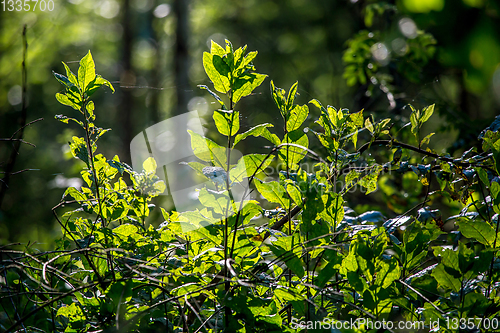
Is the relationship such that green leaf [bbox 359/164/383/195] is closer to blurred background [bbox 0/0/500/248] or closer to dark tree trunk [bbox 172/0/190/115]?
blurred background [bbox 0/0/500/248]

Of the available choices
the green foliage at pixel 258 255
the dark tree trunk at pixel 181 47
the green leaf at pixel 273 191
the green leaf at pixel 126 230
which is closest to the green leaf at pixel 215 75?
the green foliage at pixel 258 255

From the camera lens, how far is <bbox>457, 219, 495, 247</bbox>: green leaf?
3.01 feet

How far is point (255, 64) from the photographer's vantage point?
345 inches

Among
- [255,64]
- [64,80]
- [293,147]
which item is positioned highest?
[255,64]

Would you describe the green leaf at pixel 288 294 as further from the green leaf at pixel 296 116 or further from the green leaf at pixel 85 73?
the green leaf at pixel 85 73

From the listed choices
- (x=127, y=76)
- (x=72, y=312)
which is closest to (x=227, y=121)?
(x=72, y=312)

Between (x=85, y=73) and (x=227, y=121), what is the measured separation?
1.66 ft

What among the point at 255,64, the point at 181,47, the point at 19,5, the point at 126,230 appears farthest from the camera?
the point at 255,64

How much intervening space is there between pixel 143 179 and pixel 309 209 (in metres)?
0.60

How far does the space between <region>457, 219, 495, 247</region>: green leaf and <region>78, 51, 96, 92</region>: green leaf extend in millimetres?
1186

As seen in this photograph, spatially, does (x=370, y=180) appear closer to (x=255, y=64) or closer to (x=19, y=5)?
(x=19, y=5)

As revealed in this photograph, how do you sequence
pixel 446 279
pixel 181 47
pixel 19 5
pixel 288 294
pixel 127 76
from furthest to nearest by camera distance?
1. pixel 127 76
2. pixel 181 47
3. pixel 19 5
4. pixel 446 279
5. pixel 288 294

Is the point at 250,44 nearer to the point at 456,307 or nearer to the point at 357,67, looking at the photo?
the point at 357,67

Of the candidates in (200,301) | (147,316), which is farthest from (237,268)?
(200,301)
